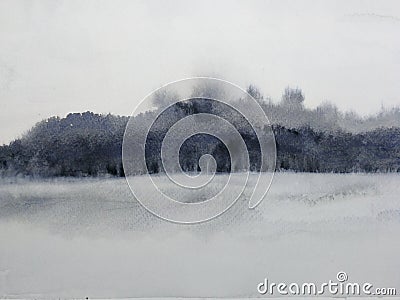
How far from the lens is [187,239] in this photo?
167 cm

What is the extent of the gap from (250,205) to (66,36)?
3.41 feet

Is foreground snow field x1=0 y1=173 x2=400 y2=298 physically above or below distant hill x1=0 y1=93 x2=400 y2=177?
below

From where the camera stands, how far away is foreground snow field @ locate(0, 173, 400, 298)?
1655 millimetres

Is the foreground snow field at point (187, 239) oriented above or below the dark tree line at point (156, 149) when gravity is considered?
below

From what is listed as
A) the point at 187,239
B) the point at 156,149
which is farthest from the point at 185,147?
the point at 187,239

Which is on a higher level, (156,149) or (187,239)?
(156,149)

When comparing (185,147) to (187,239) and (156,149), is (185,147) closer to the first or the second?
(156,149)

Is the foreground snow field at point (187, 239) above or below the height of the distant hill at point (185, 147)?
below

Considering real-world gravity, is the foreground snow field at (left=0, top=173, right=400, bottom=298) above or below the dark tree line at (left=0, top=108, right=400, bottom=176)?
below

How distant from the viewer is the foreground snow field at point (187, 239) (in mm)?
1655

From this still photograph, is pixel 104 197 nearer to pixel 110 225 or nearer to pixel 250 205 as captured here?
pixel 110 225

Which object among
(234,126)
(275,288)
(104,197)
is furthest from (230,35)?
(275,288)

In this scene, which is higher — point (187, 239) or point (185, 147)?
point (185, 147)

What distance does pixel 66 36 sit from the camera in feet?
5.41
